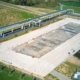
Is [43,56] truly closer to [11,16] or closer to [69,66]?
[69,66]

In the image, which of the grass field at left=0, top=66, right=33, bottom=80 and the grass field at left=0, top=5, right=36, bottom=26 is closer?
the grass field at left=0, top=66, right=33, bottom=80

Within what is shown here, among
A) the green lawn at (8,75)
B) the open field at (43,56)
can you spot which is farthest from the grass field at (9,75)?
the open field at (43,56)

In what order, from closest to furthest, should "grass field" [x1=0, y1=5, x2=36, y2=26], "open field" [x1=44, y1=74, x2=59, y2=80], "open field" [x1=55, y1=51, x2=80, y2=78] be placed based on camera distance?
"open field" [x1=44, y1=74, x2=59, y2=80] → "open field" [x1=55, y1=51, x2=80, y2=78] → "grass field" [x1=0, y1=5, x2=36, y2=26]

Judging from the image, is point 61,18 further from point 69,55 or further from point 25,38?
point 69,55

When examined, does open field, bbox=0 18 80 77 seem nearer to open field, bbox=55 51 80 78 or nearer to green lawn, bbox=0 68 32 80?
open field, bbox=55 51 80 78

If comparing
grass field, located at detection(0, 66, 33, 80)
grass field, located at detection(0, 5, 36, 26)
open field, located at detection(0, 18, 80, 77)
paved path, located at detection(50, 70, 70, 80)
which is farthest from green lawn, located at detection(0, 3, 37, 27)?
paved path, located at detection(50, 70, 70, 80)

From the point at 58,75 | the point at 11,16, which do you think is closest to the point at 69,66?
the point at 58,75

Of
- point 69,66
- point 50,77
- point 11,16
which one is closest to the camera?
point 50,77

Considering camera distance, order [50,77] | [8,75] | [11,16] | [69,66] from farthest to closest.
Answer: [11,16], [69,66], [8,75], [50,77]
